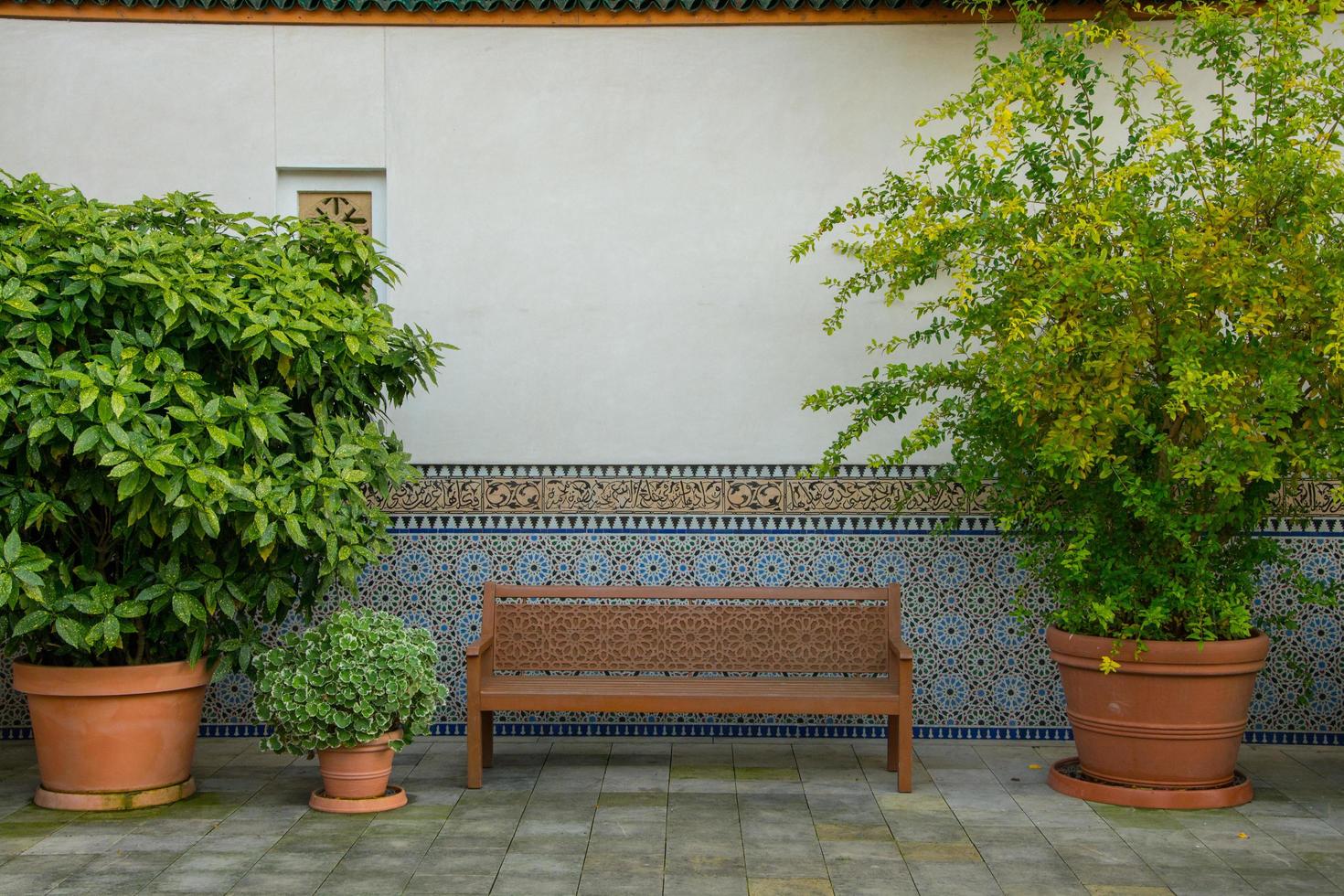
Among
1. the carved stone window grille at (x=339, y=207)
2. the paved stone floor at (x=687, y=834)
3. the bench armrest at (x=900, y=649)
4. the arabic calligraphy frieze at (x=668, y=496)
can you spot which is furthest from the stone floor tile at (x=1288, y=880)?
the carved stone window grille at (x=339, y=207)

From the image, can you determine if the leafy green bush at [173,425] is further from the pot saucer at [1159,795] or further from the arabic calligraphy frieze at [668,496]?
the pot saucer at [1159,795]

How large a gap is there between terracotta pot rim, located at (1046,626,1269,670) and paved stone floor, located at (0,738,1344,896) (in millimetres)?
588

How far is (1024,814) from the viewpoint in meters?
5.34

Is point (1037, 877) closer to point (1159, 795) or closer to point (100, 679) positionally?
point (1159, 795)

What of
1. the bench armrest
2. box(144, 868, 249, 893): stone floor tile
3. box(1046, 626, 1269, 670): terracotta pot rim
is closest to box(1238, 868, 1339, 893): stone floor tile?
box(1046, 626, 1269, 670): terracotta pot rim

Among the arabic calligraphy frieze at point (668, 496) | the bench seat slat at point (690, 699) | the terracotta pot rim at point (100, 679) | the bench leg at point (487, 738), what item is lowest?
the bench leg at point (487, 738)

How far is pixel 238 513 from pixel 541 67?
2.81 m

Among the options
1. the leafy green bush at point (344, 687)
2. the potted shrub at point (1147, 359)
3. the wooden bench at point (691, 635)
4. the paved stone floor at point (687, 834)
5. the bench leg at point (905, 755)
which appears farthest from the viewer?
the wooden bench at point (691, 635)

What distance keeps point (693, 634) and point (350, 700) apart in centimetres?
168

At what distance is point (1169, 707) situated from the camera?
215 inches

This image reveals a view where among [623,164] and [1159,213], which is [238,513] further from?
[1159,213]

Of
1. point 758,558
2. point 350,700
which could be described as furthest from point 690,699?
point 350,700

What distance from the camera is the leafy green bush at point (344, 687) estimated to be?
5238 millimetres

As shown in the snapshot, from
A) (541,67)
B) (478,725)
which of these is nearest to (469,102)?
(541,67)
